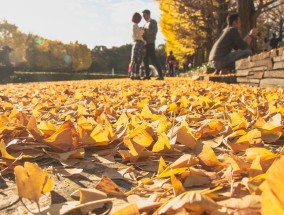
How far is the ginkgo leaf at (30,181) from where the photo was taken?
2.40 feet

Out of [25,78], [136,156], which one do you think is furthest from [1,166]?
[25,78]

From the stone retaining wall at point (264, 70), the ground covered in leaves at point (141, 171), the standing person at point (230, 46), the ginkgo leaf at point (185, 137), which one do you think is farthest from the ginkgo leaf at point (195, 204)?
the standing person at point (230, 46)

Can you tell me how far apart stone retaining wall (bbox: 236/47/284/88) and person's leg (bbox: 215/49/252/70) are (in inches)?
32.9

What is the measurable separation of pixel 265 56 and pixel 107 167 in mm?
5011

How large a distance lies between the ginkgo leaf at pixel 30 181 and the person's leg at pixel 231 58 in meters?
7.96

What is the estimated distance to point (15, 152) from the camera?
1.29 meters

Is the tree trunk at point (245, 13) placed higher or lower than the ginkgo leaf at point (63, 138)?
higher

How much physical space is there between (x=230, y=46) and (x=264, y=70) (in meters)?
2.65

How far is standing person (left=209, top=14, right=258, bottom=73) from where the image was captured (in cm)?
809

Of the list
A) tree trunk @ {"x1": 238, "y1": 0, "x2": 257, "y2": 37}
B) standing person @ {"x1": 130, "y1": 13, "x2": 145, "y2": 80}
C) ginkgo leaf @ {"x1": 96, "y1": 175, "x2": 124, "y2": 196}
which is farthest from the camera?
tree trunk @ {"x1": 238, "y1": 0, "x2": 257, "y2": 37}

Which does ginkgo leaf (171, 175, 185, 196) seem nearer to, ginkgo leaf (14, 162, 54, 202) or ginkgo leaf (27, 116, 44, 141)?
ginkgo leaf (14, 162, 54, 202)

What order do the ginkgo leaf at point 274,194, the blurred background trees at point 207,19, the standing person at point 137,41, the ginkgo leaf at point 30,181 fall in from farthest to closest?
the blurred background trees at point 207,19
the standing person at point 137,41
the ginkgo leaf at point 30,181
the ginkgo leaf at point 274,194

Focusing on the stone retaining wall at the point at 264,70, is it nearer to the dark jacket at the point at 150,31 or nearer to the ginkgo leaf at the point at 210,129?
the dark jacket at the point at 150,31

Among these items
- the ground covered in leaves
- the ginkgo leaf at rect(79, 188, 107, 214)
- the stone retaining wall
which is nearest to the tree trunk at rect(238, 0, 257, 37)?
the stone retaining wall
